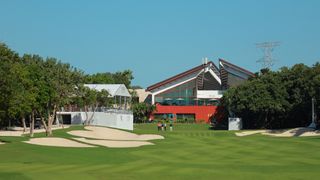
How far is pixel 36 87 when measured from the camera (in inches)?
1972

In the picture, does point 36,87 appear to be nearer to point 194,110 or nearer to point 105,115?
point 105,115

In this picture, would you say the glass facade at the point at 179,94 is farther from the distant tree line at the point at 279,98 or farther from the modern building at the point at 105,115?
the modern building at the point at 105,115

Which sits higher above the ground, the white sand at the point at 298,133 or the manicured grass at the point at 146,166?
the white sand at the point at 298,133

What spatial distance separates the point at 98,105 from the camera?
8300 cm

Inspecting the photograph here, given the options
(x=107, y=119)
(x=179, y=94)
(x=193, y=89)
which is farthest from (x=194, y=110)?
(x=107, y=119)

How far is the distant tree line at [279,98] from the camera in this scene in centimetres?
8144

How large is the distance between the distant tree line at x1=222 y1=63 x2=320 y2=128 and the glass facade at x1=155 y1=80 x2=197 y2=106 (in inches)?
1519

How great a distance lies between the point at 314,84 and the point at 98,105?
3381 centimetres

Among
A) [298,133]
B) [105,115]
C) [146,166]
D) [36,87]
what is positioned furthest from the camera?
[105,115]

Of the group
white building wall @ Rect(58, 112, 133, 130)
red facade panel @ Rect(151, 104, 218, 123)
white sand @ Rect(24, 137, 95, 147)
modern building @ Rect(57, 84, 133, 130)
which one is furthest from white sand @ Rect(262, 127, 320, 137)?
red facade panel @ Rect(151, 104, 218, 123)

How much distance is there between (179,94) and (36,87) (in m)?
80.9

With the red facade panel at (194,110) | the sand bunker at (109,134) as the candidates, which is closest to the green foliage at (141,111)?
Result: the red facade panel at (194,110)

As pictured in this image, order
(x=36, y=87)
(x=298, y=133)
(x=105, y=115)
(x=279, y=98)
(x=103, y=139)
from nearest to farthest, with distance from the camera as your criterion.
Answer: (x=36, y=87) < (x=103, y=139) < (x=298, y=133) < (x=105, y=115) < (x=279, y=98)

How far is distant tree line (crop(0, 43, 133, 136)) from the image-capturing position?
40.6m
